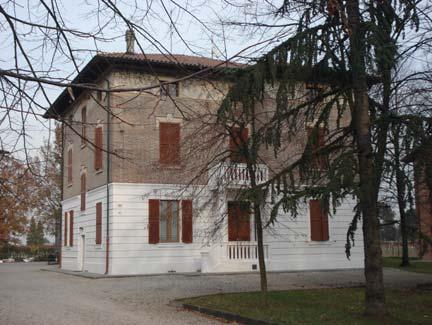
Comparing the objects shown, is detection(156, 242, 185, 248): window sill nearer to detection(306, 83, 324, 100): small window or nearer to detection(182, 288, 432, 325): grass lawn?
detection(182, 288, 432, 325): grass lawn

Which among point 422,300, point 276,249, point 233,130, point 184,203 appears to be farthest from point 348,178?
point 276,249

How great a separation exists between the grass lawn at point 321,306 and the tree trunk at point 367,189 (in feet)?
1.65

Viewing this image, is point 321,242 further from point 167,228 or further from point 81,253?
point 81,253

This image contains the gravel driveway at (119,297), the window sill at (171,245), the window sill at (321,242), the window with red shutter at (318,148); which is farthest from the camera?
the window sill at (321,242)

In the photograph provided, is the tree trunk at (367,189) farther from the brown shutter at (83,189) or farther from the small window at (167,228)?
the brown shutter at (83,189)

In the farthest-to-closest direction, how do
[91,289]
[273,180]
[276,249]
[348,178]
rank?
1. [276,249]
2. [91,289]
3. [273,180]
4. [348,178]

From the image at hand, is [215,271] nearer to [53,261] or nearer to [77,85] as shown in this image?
[77,85]

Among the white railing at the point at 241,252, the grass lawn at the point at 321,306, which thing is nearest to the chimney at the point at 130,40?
the grass lawn at the point at 321,306

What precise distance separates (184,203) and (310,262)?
15.0 m

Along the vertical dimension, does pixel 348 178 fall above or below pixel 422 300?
above

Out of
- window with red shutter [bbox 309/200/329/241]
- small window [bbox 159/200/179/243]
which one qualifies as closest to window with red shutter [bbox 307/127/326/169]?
small window [bbox 159/200/179/243]

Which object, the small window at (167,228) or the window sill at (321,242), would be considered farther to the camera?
the window sill at (321,242)

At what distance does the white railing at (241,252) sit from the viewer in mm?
26922

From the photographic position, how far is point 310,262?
2959 cm
